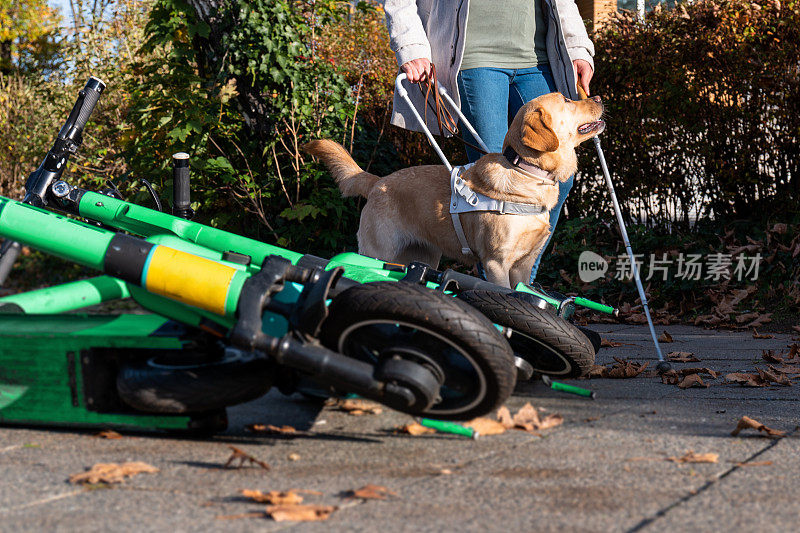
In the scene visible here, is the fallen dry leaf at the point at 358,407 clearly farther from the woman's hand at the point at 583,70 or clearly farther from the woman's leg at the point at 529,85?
the woman's hand at the point at 583,70

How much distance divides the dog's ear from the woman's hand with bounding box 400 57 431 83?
0.55 metres

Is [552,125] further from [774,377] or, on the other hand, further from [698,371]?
[774,377]

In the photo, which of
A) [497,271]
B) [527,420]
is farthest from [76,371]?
[497,271]

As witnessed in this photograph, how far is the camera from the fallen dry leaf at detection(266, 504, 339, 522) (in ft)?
5.74

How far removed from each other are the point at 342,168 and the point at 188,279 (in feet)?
9.72

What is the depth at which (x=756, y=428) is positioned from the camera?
2.47m

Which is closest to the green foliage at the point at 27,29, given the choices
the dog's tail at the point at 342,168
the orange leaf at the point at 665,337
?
the dog's tail at the point at 342,168

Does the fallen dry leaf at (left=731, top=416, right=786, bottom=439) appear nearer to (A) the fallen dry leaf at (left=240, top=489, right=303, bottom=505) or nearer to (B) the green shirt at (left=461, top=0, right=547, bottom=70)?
(A) the fallen dry leaf at (left=240, top=489, right=303, bottom=505)

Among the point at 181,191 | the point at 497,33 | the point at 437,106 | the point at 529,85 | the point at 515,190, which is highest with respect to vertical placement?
the point at 497,33

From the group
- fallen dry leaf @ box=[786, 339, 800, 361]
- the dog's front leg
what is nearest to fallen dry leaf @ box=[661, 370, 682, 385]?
fallen dry leaf @ box=[786, 339, 800, 361]

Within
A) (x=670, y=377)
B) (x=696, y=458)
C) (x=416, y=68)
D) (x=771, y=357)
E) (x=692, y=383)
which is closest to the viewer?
(x=696, y=458)

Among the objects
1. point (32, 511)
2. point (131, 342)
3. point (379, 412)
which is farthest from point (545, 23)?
point (32, 511)

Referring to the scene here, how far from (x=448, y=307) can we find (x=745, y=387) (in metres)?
1.77

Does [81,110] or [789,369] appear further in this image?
[789,369]
